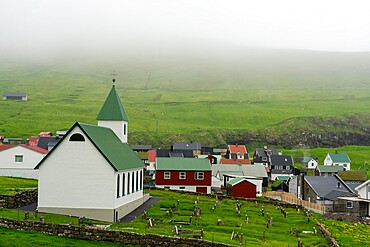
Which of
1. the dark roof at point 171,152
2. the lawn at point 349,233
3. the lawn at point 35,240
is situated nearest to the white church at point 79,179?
the lawn at point 35,240

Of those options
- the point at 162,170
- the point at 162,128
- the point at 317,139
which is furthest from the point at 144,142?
the point at 162,170

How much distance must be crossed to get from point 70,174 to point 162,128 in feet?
418

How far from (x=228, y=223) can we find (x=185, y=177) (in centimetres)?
2989

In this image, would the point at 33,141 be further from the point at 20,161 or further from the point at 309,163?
the point at 309,163

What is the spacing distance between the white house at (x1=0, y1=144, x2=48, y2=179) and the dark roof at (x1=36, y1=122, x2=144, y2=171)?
1983cm

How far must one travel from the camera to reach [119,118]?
52.0m

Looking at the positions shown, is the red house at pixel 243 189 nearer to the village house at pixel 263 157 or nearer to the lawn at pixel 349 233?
the lawn at pixel 349 233

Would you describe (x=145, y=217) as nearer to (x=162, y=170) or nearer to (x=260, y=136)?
(x=162, y=170)

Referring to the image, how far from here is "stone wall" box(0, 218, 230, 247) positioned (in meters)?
26.3

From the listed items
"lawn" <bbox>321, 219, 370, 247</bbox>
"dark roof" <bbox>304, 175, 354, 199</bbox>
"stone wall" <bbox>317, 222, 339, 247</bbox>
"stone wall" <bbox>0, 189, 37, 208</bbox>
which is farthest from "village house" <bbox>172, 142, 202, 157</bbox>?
"stone wall" <bbox>317, 222, 339, 247</bbox>

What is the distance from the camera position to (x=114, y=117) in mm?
52062

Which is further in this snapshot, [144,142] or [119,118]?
[144,142]

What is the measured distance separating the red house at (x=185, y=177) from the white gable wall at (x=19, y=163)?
54.9 ft

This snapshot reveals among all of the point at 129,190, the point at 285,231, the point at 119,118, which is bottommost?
the point at 285,231
